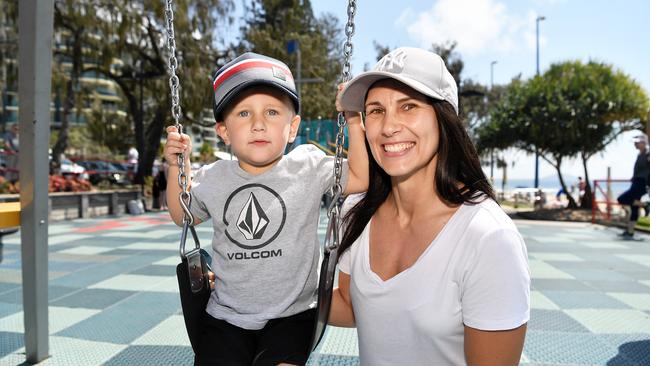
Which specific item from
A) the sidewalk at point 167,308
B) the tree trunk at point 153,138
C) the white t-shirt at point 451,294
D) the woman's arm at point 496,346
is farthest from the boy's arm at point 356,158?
the tree trunk at point 153,138

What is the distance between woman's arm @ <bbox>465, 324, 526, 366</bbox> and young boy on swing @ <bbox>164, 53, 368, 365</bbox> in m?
0.58

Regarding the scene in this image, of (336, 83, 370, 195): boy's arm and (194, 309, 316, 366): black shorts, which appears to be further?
(336, 83, 370, 195): boy's arm

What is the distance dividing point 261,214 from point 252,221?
40 mm

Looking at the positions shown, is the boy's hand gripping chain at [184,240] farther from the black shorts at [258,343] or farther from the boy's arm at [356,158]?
the boy's arm at [356,158]

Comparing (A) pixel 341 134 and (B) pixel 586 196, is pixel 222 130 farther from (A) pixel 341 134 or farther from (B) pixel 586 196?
(B) pixel 586 196

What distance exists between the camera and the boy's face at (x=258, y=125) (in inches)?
70.7

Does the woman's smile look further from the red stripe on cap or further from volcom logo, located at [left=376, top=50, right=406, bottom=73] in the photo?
the red stripe on cap

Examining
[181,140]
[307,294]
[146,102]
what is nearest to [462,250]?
[307,294]

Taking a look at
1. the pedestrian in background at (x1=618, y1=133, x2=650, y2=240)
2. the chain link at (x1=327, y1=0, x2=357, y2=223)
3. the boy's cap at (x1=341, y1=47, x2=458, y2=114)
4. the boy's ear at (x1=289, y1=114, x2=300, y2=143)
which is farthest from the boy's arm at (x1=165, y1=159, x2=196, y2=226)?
the pedestrian in background at (x1=618, y1=133, x2=650, y2=240)

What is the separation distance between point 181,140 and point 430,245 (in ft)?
3.48

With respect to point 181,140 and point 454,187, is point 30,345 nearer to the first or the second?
point 181,140

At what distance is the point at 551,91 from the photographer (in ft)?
50.0

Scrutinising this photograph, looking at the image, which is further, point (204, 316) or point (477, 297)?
point (204, 316)

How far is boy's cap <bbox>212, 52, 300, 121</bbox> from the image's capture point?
1783 mm
